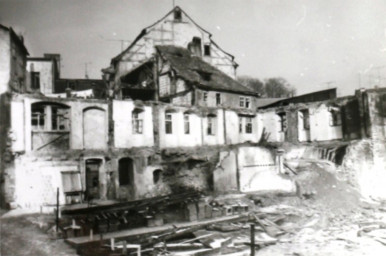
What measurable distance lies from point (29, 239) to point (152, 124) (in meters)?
7.98

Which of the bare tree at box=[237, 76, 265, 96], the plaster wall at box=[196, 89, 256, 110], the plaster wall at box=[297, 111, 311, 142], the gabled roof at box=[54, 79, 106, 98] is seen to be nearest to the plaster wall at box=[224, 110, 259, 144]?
the plaster wall at box=[196, 89, 256, 110]

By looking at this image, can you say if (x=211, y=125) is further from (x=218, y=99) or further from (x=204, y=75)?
(x=204, y=75)

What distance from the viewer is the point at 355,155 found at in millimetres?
15031

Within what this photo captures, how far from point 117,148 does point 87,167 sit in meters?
1.43

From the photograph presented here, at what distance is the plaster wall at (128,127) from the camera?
1431 cm

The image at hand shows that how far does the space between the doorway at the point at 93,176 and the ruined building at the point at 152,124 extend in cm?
4

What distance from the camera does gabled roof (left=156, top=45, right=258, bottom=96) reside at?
63.6 feet

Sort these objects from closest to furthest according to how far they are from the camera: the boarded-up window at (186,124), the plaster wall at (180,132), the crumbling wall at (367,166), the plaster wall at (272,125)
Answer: the crumbling wall at (367,166) < the plaster wall at (180,132) < the boarded-up window at (186,124) < the plaster wall at (272,125)

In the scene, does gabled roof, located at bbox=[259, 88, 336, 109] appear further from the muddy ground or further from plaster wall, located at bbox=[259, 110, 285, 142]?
the muddy ground

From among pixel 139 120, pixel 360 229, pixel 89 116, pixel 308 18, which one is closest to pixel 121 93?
pixel 139 120

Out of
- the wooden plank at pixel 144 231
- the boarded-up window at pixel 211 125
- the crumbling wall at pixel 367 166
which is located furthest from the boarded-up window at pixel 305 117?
the wooden plank at pixel 144 231

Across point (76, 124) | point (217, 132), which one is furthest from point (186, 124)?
point (76, 124)

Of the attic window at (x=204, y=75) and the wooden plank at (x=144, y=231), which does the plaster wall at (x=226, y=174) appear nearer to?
the wooden plank at (x=144, y=231)

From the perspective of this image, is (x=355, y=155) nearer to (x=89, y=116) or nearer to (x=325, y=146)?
(x=325, y=146)
